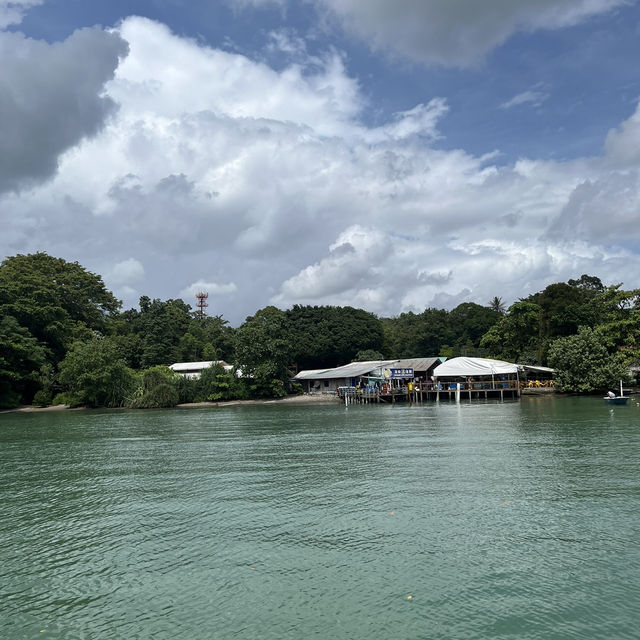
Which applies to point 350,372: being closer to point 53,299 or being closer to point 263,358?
point 263,358

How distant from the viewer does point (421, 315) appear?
9900 cm

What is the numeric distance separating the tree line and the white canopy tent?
480 cm

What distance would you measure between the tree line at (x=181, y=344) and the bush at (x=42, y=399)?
0.32ft

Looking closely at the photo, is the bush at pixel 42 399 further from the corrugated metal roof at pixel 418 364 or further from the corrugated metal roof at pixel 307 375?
the corrugated metal roof at pixel 418 364

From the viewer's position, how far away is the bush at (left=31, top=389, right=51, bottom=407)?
54562mm

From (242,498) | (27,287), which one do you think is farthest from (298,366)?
(242,498)

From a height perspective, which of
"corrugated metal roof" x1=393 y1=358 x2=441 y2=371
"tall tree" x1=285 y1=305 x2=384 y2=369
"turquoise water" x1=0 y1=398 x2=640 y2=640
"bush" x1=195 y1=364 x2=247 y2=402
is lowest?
"turquoise water" x1=0 y1=398 x2=640 y2=640

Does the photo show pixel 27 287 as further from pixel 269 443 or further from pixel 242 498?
pixel 242 498

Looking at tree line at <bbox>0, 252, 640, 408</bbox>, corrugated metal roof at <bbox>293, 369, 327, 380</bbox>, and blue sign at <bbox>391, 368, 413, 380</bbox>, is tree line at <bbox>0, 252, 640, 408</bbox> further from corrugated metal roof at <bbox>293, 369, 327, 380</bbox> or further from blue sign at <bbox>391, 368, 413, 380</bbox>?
blue sign at <bbox>391, 368, 413, 380</bbox>

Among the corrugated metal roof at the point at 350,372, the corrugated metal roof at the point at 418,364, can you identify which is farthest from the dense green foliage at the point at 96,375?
the corrugated metal roof at the point at 418,364

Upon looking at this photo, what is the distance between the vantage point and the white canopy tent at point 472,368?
53150 millimetres

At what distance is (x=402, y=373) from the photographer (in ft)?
180

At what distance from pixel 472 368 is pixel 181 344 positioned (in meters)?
37.6

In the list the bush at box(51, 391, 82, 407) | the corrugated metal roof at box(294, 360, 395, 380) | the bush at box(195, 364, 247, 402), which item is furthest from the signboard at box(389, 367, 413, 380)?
the bush at box(51, 391, 82, 407)
